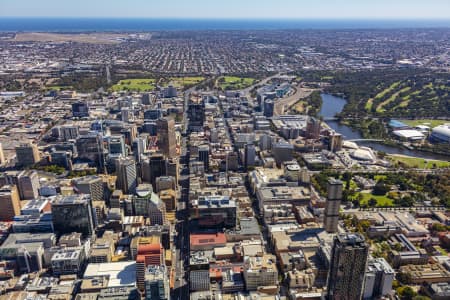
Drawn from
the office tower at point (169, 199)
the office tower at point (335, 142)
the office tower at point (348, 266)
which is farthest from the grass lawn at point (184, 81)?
the office tower at point (348, 266)

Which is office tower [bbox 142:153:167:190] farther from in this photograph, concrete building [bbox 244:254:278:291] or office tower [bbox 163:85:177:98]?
office tower [bbox 163:85:177:98]

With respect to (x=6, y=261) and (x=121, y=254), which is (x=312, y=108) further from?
(x=6, y=261)

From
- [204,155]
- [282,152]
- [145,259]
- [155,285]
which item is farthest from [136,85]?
[155,285]

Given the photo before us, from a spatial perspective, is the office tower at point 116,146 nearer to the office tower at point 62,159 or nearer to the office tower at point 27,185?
the office tower at point 62,159

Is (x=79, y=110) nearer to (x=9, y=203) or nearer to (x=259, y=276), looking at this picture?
(x=9, y=203)

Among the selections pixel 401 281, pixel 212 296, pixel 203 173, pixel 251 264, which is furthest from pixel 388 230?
pixel 203 173
